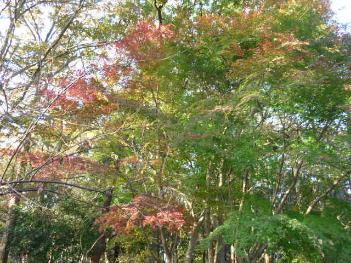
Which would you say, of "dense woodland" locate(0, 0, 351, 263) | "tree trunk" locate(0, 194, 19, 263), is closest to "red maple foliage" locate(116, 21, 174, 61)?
"dense woodland" locate(0, 0, 351, 263)

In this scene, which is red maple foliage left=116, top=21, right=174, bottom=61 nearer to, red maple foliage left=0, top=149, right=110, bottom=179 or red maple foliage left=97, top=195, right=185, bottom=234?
red maple foliage left=0, top=149, right=110, bottom=179

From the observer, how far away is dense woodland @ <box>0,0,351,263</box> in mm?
6398

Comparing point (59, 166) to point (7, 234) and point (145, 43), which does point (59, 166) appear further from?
point (7, 234)

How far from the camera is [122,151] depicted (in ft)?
30.6

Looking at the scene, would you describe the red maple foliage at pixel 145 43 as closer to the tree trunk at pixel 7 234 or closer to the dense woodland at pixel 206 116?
the dense woodland at pixel 206 116

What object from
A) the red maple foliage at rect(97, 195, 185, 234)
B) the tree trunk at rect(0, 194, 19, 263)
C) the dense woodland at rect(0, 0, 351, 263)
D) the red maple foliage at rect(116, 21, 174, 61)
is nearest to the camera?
the red maple foliage at rect(97, 195, 185, 234)

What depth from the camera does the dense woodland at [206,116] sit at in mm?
6398

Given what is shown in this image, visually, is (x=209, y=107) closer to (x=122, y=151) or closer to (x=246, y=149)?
(x=246, y=149)

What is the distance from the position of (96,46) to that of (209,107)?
3.66 m

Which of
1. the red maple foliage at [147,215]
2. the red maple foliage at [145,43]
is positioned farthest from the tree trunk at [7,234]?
the red maple foliage at [145,43]

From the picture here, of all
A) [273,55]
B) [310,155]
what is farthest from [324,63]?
[310,155]

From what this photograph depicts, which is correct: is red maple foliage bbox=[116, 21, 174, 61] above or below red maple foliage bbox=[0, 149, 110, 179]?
above

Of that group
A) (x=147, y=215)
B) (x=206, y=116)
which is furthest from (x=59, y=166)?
(x=206, y=116)

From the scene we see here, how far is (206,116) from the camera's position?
6.57 metres
